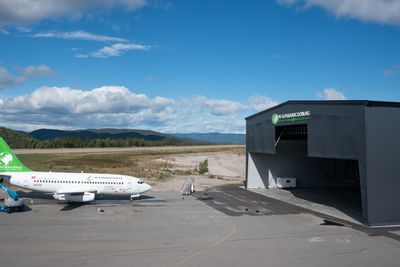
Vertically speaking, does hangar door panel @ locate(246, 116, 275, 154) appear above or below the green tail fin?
above

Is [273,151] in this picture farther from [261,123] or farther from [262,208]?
[262,208]

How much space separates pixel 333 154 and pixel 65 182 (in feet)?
89.5

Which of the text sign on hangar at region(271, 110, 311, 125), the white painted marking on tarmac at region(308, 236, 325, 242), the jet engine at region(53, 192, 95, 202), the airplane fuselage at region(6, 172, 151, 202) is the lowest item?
the white painted marking on tarmac at region(308, 236, 325, 242)

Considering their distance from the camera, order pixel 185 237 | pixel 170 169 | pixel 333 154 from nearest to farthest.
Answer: pixel 185 237
pixel 333 154
pixel 170 169

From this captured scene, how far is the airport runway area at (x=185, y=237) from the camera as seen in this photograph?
2242 centimetres

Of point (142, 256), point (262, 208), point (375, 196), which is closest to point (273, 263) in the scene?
point (142, 256)

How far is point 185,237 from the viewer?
2772 cm

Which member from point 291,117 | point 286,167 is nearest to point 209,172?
point 286,167

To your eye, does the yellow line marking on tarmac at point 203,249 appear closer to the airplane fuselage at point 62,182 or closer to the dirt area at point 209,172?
the airplane fuselage at point 62,182

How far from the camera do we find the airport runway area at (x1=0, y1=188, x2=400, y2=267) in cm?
2242

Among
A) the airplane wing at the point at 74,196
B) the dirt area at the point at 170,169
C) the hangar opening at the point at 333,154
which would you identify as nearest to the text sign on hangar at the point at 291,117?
the hangar opening at the point at 333,154

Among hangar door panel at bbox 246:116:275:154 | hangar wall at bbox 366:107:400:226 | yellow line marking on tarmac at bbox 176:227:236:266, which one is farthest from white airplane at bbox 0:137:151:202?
hangar wall at bbox 366:107:400:226

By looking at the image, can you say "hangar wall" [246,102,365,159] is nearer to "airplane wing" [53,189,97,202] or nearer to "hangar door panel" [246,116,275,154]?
"hangar door panel" [246,116,275,154]

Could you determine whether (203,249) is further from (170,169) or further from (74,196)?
(170,169)
